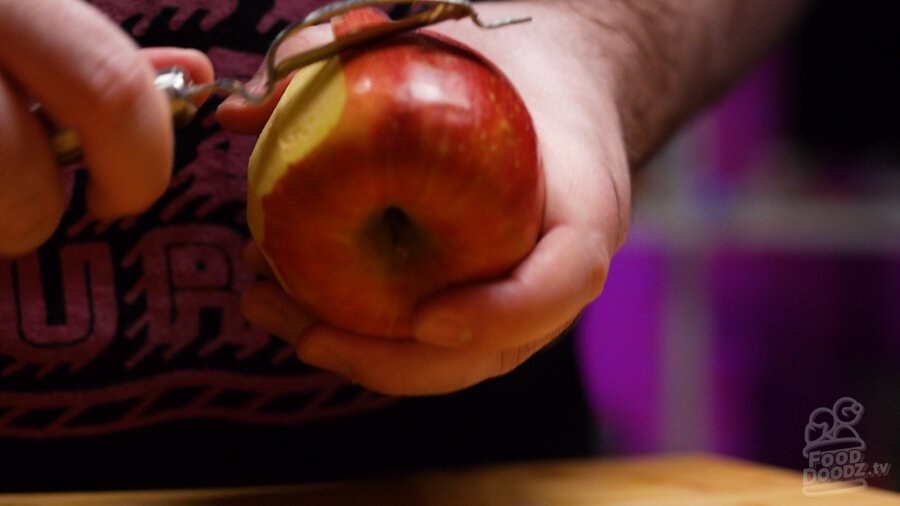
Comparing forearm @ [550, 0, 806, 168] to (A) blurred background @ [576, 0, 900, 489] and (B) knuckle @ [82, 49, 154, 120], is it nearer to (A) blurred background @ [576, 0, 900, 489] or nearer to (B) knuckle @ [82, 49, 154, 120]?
(B) knuckle @ [82, 49, 154, 120]

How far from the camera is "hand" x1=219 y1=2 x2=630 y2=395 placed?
49 centimetres

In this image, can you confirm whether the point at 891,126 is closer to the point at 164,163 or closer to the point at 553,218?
the point at 553,218

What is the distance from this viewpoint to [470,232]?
50 centimetres

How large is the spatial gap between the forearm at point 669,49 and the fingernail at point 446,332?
1.21 feet

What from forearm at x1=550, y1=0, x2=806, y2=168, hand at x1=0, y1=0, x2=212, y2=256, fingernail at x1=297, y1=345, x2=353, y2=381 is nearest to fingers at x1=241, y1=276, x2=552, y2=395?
fingernail at x1=297, y1=345, x2=353, y2=381

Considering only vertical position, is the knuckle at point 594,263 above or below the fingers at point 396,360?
above

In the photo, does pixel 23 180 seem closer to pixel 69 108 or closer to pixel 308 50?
pixel 69 108

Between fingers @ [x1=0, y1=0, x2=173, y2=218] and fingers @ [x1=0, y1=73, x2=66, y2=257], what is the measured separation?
0.01m

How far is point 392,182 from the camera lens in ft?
1.60

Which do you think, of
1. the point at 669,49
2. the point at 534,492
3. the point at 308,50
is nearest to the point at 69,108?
the point at 308,50

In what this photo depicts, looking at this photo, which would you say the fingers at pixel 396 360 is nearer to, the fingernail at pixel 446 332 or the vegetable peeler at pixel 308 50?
the fingernail at pixel 446 332

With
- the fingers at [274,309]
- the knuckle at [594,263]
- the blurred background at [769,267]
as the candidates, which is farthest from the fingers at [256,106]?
the blurred background at [769,267]

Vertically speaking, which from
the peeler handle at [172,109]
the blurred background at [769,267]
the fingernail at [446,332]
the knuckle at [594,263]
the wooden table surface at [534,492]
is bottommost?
the blurred background at [769,267]

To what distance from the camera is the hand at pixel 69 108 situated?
1.34ft
